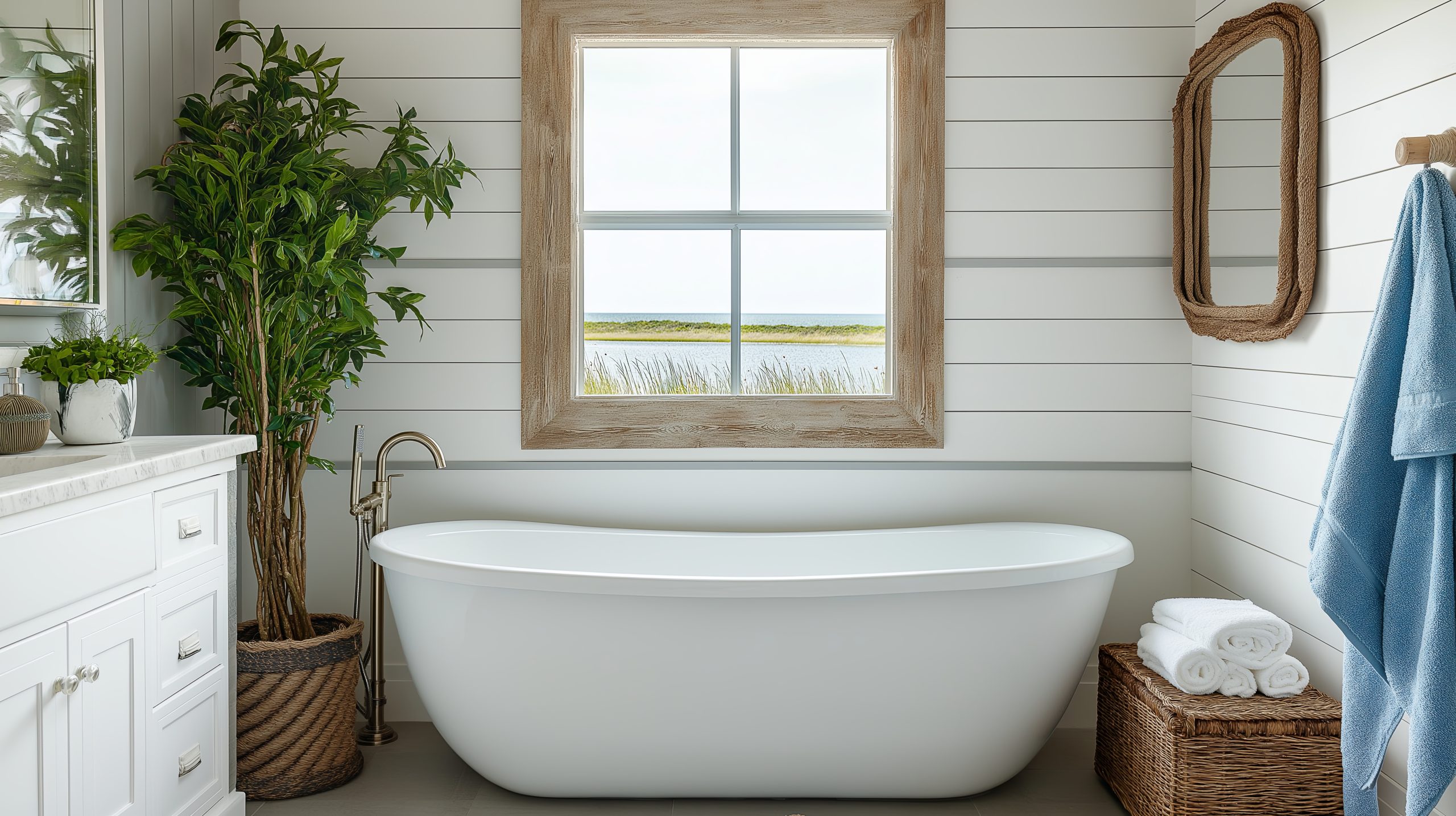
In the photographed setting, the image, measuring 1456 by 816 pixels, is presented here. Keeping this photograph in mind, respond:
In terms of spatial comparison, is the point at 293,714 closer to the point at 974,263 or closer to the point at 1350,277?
the point at 974,263

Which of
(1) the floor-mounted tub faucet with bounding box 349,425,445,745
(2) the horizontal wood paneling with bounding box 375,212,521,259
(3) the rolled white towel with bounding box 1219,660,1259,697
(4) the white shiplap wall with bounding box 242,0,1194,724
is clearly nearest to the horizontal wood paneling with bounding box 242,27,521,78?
(4) the white shiplap wall with bounding box 242,0,1194,724

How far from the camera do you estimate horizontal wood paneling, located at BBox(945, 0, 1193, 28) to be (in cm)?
276

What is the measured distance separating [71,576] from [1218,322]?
8.72ft

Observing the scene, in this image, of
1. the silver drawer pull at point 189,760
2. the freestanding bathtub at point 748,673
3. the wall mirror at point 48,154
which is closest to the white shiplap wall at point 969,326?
the freestanding bathtub at point 748,673

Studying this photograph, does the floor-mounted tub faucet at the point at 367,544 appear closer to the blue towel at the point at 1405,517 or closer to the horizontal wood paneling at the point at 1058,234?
the horizontal wood paneling at the point at 1058,234

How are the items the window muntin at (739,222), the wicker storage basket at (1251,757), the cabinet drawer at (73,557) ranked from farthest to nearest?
the window muntin at (739,222) → the wicker storage basket at (1251,757) → the cabinet drawer at (73,557)

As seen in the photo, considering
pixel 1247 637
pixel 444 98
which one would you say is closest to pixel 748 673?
pixel 1247 637

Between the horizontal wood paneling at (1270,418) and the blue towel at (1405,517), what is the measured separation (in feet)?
0.87

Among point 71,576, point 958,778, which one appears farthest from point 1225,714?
point 71,576

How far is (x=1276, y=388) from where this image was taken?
234 cm

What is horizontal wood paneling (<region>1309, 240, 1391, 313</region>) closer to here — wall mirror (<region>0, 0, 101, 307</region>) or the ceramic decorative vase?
the ceramic decorative vase

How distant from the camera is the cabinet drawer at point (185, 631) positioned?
1797mm

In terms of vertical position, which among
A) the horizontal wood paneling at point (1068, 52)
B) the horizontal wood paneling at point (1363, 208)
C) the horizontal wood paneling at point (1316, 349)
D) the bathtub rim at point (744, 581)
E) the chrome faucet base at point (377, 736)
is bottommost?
the chrome faucet base at point (377, 736)

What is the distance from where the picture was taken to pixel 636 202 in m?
2.91
